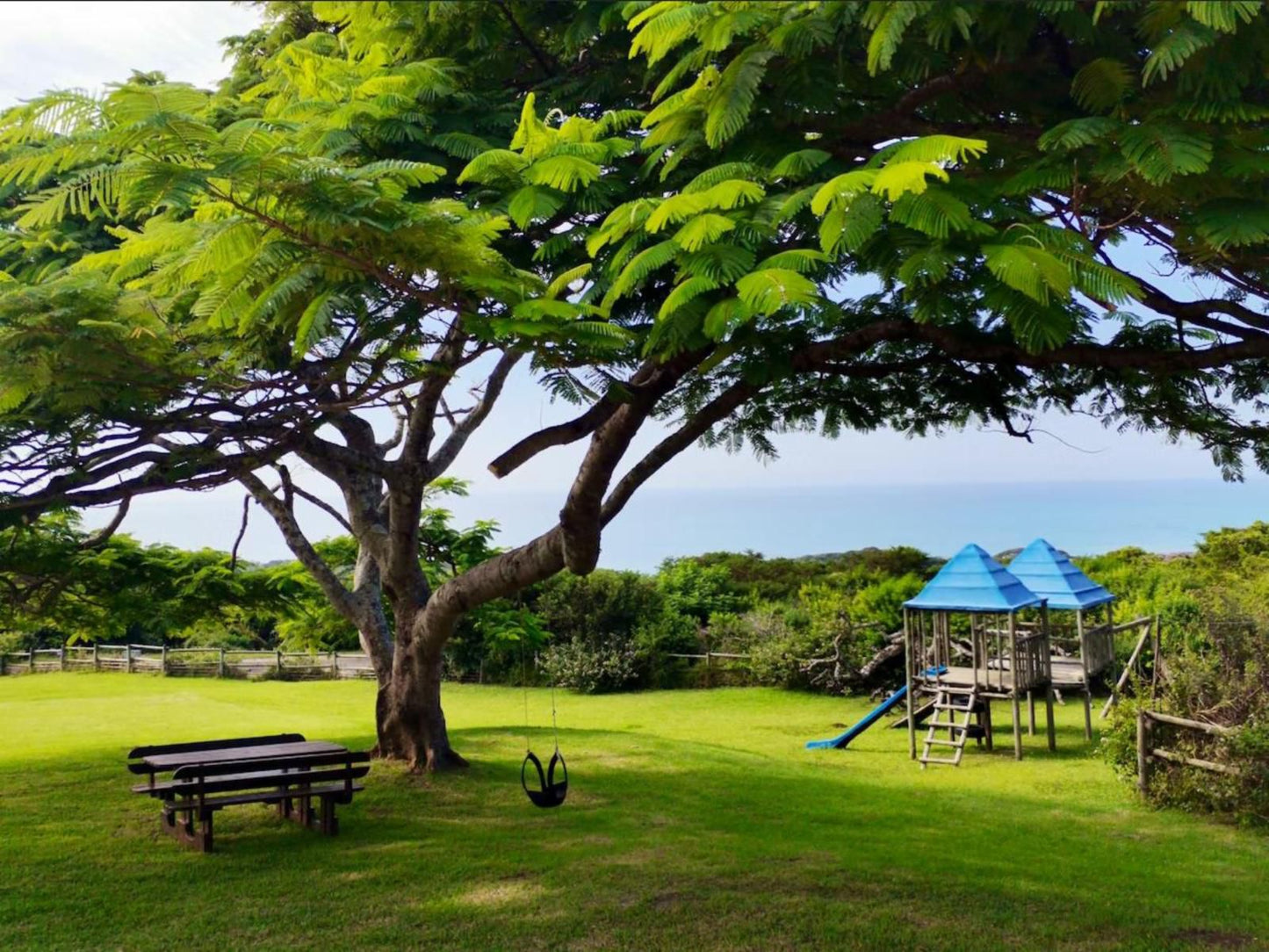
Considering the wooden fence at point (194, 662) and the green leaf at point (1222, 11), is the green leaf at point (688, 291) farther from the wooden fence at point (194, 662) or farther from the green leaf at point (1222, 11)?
the wooden fence at point (194, 662)

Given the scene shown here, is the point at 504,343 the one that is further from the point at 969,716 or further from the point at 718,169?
the point at 969,716

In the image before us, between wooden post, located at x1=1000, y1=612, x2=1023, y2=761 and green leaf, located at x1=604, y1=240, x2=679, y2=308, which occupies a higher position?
green leaf, located at x1=604, y1=240, x2=679, y2=308

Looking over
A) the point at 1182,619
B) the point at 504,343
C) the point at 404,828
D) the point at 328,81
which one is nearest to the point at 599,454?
the point at 504,343

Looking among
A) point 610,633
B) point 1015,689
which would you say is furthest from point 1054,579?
point 610,633

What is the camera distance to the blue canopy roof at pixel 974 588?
1412 centimetres

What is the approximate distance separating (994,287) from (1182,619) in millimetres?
17260

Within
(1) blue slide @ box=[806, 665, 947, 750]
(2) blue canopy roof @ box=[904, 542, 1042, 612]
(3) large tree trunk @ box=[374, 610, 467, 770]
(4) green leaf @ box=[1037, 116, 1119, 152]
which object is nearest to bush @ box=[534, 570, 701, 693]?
(1) blue slide @ box=[806, 665, 947, 750]

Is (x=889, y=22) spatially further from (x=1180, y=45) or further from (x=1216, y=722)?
(x=1216, y=722)

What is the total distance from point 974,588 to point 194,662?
22.4 meters

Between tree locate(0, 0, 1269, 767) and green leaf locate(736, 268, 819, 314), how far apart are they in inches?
0.6

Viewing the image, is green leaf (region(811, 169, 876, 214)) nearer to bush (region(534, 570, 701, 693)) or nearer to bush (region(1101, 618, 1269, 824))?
bush (region(1101, 618, 1269, 824))

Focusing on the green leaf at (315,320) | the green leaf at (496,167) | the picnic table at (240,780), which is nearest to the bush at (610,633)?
the picnic table at (240,780)

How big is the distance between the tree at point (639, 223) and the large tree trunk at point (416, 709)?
106 inches

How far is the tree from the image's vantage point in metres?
4.41
